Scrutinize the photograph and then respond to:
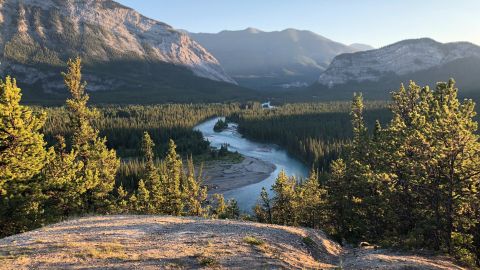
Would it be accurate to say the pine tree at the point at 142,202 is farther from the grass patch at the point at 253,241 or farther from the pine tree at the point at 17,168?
the grass patch at the point at 253,241

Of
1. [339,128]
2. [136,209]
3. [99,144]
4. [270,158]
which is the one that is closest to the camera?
[99,144]

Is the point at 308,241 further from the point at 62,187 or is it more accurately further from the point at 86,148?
the point at 86,148

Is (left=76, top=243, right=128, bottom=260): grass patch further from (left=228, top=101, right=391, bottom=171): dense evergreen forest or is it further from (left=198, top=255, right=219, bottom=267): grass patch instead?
(left=228, top=101, right=391, bottom=171): dense evergreen forest

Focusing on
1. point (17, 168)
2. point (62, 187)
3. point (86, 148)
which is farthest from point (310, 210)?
point (17, 168)

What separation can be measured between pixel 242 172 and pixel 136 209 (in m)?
67.1

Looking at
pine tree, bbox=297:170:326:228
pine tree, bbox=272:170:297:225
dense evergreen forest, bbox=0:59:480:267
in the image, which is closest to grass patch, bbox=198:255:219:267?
dense evergreen forest, bbox=0:59:480:267

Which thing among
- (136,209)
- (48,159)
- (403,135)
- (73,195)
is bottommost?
(136,209)

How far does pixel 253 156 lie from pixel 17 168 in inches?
4285

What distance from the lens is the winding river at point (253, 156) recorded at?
95.2 m

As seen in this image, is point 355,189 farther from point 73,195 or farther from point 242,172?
point 242,172

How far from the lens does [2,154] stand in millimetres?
35781

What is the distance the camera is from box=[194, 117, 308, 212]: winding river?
95188mm

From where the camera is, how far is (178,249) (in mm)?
23875

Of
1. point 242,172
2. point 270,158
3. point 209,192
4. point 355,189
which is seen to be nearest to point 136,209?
point 355,189
